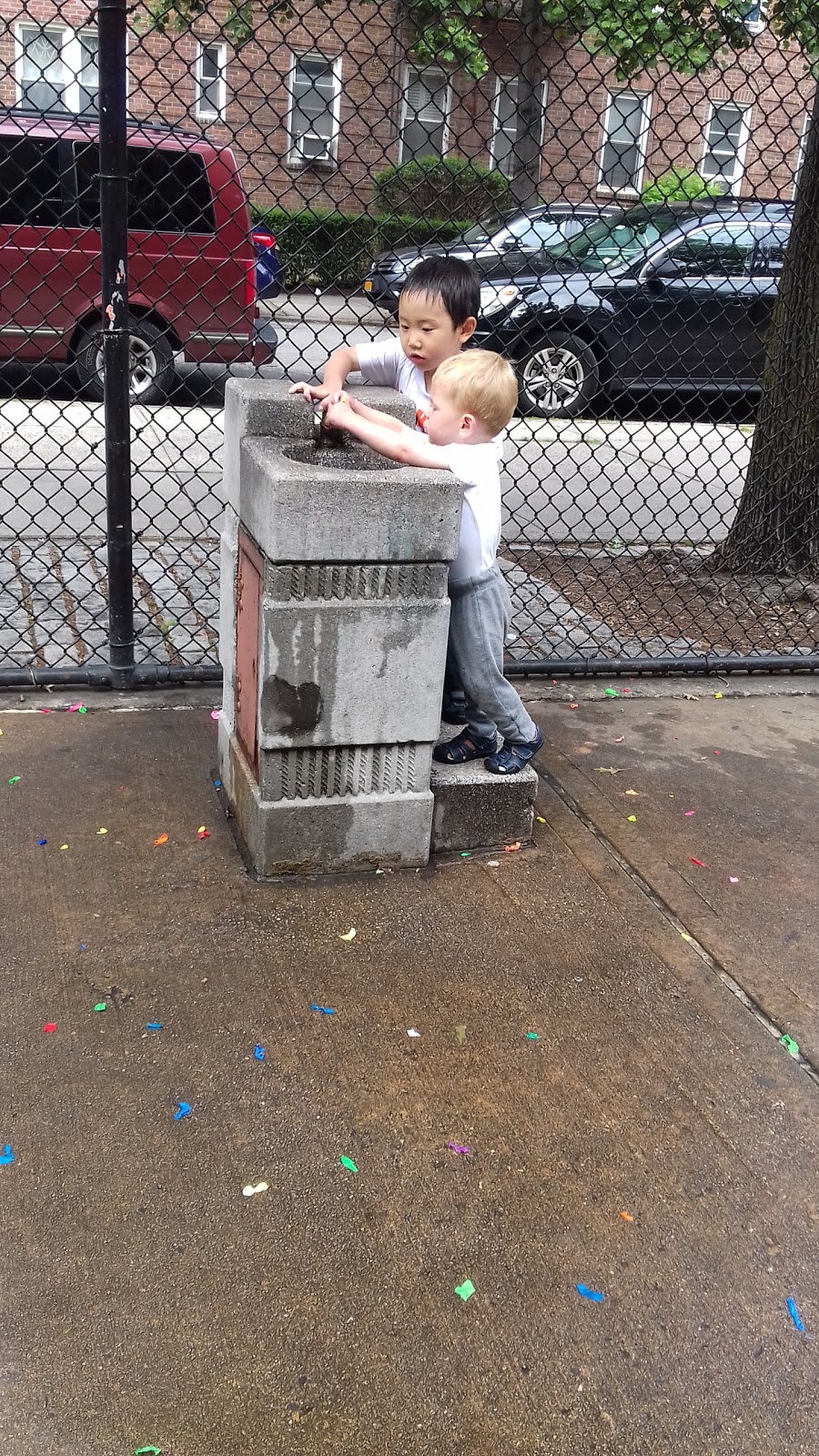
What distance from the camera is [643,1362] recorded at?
180cm

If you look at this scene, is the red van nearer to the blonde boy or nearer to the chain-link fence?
the chain-link fence

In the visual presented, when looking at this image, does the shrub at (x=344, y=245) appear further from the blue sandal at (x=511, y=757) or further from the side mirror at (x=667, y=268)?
the blue sandal at (x=511, y=757)

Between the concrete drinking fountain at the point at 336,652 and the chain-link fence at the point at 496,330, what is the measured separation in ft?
3.22

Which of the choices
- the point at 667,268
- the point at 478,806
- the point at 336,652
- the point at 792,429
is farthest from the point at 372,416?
the point at 667,268

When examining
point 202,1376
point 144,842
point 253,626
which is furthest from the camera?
point 144,842

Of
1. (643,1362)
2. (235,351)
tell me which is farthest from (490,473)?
(235,351)

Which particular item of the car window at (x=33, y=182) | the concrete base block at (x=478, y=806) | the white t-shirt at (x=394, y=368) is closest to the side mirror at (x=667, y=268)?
the car window at (x=33, y=182)

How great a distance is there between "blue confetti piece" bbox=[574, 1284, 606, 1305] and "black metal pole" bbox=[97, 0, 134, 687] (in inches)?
106

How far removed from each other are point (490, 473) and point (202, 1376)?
2095 millimetres

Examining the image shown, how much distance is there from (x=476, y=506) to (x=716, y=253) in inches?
243

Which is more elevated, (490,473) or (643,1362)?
(490,473)

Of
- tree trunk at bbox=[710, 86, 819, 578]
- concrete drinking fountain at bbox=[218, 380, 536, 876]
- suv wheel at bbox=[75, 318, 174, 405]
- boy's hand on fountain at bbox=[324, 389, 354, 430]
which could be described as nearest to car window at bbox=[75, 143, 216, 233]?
suv wheel at bbox=[75, 318, 174, 405]

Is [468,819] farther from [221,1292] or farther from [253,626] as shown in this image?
[221,1292]

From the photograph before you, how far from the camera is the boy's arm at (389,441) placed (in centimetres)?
279
